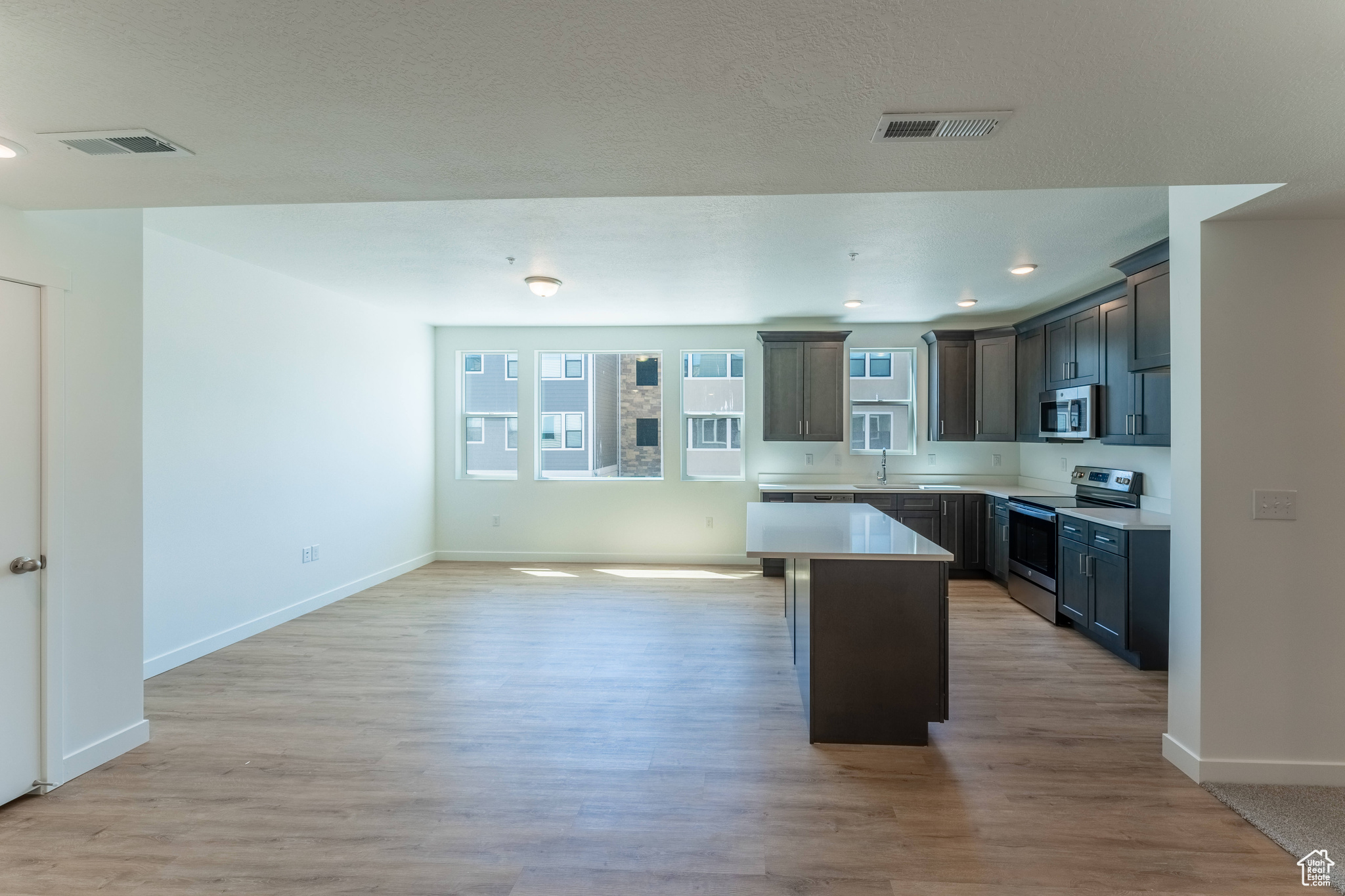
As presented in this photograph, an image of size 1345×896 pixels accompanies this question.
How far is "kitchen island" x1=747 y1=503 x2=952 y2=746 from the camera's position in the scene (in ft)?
9.23

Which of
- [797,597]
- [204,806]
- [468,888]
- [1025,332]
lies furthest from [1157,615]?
[204,806]

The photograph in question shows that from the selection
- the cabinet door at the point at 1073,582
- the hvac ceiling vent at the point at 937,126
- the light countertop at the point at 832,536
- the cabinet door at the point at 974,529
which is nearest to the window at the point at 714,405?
the cabinet door at the point at 974,529

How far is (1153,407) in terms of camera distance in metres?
4.06

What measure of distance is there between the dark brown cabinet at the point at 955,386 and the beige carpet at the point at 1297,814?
418 cm

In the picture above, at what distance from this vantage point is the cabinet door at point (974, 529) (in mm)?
6031

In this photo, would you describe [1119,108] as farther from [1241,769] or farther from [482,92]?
[1241,769]

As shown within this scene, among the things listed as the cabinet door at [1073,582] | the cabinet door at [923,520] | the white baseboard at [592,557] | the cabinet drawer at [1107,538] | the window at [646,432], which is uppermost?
the window at [646,432]

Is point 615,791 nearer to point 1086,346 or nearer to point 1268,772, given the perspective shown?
point 1268,772

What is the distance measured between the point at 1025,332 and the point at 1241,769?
420 centimetres

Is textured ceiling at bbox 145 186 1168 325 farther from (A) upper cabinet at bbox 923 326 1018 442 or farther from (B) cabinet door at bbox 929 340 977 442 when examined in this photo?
(B) cabinet door at bbox 929 340 977 442

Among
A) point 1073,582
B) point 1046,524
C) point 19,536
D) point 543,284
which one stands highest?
point 543,284

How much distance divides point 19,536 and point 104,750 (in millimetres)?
982

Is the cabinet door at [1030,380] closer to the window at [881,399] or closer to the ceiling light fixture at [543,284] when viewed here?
the window at [881,399]

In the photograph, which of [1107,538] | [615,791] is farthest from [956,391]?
[615,791]
